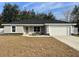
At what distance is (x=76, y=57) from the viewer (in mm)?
10672

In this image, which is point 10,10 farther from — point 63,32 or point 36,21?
point 63,32

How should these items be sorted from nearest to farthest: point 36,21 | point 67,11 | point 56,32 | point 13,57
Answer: point 13,57 < point 56,32 < point 36,21 < point 67,11

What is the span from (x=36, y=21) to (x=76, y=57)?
25.7 meters

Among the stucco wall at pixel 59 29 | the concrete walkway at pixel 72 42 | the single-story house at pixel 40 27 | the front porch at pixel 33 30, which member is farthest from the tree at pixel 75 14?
the concrete walkway at pixel 72 42

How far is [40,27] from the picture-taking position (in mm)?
35938

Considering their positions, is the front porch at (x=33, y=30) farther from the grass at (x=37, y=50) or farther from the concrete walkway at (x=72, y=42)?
the grass at (x=37, y=50)

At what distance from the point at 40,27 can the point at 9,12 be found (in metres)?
5.64

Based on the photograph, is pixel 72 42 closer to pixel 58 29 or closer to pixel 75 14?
pixel 58 29

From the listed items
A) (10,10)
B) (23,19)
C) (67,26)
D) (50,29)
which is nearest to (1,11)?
(10,10)

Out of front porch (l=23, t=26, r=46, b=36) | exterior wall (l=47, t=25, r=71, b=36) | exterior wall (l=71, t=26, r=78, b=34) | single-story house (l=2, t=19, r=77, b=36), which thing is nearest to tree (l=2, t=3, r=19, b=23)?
single-story house (l=2, t=19, r=77, b=36)

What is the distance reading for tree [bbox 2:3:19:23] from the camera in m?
34.1

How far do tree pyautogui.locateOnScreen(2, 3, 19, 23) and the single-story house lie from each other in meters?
1.10

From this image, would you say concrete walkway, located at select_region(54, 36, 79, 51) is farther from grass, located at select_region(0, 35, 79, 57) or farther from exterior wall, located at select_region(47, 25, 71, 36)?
exterior wall, located at select_region(47, 25, 71, 36)

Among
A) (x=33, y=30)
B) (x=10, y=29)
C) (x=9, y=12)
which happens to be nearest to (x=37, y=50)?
(x=9, y=12)
